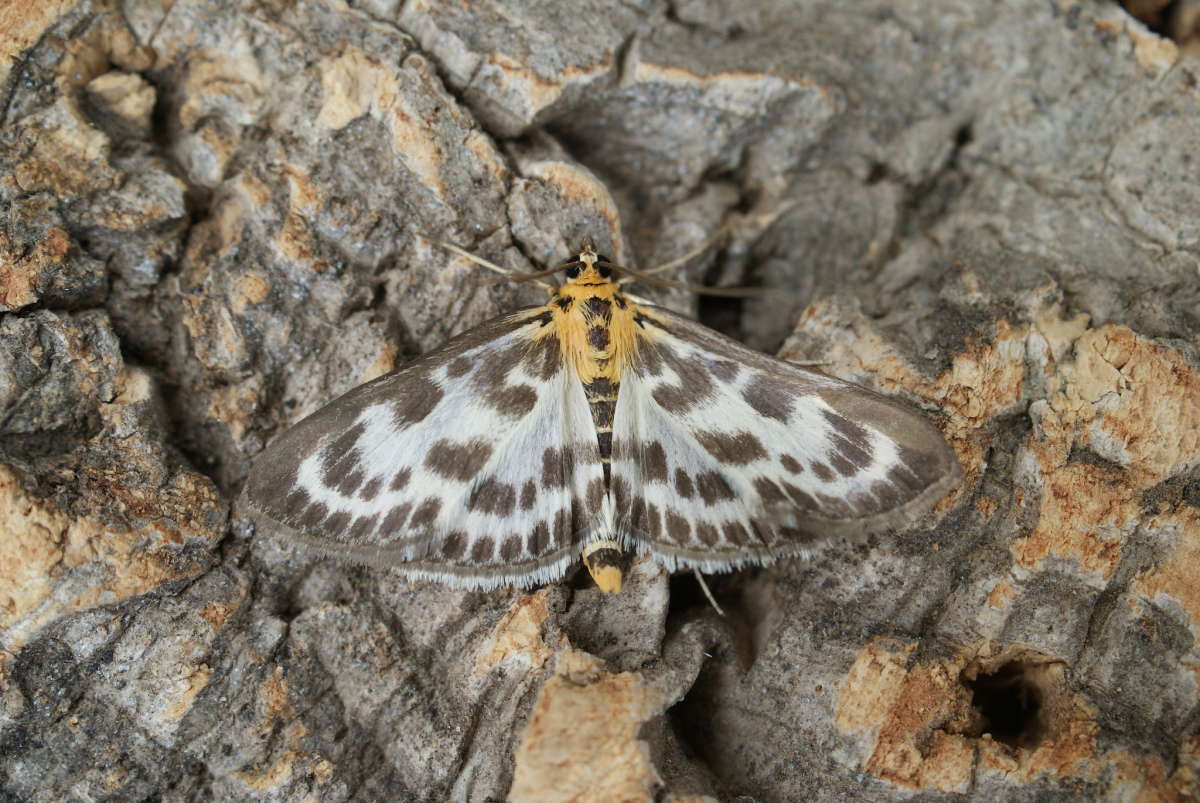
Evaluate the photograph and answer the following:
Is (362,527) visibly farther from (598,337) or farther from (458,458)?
(598,337)

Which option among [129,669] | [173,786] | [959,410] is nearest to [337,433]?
[129,669]

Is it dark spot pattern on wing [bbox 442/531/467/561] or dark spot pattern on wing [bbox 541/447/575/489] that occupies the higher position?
dark spot pattern on wing [bbox 541/447/575/489]

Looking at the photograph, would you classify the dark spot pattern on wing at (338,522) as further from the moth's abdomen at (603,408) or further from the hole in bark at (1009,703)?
the hole in bark at (1009,703)

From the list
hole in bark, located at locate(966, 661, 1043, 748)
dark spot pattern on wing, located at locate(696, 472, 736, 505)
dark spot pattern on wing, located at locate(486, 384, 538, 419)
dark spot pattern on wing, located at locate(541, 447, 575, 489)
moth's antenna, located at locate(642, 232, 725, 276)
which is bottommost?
dark spot pattern on wing, located at locate(541, 447, 575, 489)

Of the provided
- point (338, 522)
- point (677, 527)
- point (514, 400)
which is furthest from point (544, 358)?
point (338, 522)

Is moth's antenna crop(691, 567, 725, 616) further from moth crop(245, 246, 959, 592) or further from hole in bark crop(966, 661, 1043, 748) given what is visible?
hole in bark crop(966, 661, 1043, 748)

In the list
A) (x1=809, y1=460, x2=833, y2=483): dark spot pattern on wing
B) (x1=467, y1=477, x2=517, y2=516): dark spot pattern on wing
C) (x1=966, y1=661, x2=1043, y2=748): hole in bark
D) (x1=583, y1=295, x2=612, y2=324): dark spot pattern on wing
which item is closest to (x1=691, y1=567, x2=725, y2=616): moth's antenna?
(x1=809, y1=460, x2=833, y2=483): dark spot pattern on wing
